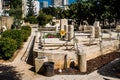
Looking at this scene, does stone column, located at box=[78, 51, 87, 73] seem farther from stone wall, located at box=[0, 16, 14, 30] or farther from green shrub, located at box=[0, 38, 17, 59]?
stone wall, located at box=[0, 16, 14, 30]

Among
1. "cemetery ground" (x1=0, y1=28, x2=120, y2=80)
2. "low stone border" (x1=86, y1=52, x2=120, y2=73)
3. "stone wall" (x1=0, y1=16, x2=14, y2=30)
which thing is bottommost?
"cemetery ground" (x1=0, y1=28, x2=120, y2=80)

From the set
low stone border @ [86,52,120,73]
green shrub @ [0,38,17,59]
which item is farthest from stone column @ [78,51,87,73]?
green shrub @ [0,38,17,59]

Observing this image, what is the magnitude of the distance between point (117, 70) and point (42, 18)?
166 ft

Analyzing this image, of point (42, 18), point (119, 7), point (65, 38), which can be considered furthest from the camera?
point (42, 18)

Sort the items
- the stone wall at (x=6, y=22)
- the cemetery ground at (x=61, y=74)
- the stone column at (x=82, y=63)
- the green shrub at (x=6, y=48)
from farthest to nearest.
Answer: the stone wall at (x=6, y=22), the green shrub at (x=6, y=48), the stone column at (x=82, y=63), the cemetery ground at (x=61, y=74)

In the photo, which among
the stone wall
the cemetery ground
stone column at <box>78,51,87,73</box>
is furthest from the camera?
the stone wall

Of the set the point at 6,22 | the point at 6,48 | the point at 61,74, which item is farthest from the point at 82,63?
the point at 6,22

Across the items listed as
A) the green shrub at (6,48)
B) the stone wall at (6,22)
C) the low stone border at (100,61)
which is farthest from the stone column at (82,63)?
the stone wall at (6,22)

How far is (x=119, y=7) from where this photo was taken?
12195 millimetres

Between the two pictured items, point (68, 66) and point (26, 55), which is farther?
point (26, 55)

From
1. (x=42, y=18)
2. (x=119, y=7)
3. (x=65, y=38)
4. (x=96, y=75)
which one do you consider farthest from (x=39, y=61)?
(x=42, y=18)

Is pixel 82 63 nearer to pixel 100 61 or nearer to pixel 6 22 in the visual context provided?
pixel 100 61

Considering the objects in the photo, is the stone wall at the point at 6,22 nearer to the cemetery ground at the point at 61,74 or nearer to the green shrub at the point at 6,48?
the green shrub at the point at 6,48

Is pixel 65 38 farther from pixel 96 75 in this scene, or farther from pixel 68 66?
pixel 96 75
